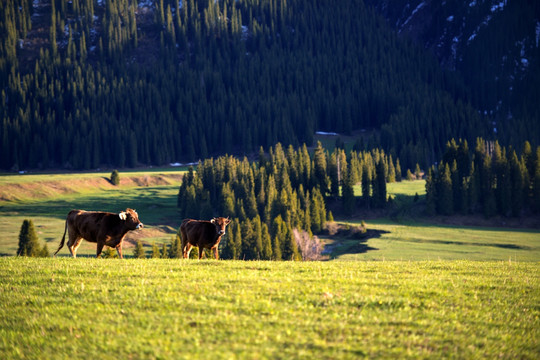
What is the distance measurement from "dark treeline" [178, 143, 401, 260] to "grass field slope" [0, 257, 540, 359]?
69670 mm

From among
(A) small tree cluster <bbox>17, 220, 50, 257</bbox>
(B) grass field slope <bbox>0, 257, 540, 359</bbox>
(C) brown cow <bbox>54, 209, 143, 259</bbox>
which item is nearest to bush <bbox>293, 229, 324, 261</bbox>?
(A) small tree cluster <bbox>17, 220, 50, 257</bbox>

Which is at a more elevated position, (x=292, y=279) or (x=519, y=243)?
(x=292, y=279)

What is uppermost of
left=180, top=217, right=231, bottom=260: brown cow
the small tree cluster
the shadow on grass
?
left=180, top=217, right=231, bottom=260: brown cow

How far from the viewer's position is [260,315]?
12.7 metres

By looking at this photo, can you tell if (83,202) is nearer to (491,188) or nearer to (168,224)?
(168,224)

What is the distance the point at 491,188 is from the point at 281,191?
159ft


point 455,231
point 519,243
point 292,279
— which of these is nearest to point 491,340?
point 292,279

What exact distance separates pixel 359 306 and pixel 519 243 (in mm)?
78016

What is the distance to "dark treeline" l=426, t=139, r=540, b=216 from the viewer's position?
362 ft

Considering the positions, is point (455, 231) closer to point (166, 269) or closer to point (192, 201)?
point (192, 201)

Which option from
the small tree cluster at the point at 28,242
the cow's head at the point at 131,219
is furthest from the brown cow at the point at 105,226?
the small tree cluster at the point at 28,242

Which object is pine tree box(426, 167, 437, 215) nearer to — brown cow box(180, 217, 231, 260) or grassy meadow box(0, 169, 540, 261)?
grassy meadow box(0, 169, 540, 261)

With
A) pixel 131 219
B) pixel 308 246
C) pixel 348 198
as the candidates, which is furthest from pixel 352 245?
pixel 131 219

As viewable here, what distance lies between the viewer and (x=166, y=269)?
19.4m
